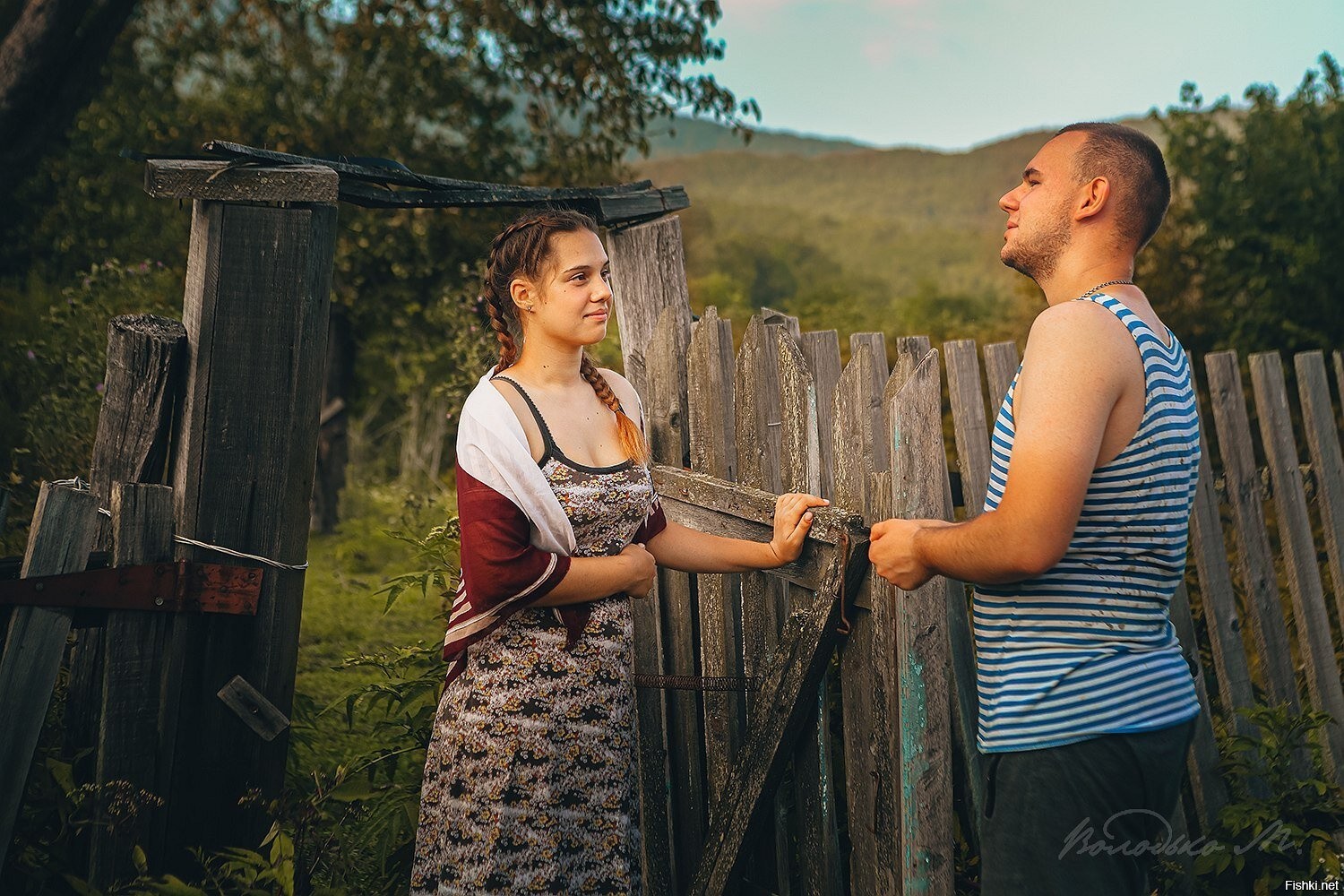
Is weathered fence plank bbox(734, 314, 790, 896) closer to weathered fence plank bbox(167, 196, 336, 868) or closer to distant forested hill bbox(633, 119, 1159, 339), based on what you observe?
weathered fence plank bbox(167, 196, 336, 868)

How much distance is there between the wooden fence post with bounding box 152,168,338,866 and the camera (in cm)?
305

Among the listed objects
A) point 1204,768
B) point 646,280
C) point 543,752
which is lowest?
point 1204,768

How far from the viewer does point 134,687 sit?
2998 millimetres

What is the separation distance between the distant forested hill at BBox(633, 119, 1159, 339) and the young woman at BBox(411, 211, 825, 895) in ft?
30.6

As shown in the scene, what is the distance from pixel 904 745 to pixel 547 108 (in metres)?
10.6

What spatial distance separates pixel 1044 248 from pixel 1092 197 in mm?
127

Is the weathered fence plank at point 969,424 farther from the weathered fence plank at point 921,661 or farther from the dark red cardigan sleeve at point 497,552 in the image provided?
the dark red cardigan sleeve at point 497,552

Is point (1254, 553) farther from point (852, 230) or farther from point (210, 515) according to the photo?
point (852, 230)

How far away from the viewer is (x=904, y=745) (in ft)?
7.40

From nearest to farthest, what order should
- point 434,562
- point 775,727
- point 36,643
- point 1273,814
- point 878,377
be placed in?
1. point 775,727
2. point 36,643
3. point 1273,814
4. point 878,377
5. point 434,562

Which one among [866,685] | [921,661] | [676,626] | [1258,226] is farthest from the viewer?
[1258,226]

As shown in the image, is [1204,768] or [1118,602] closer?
[1118,602]

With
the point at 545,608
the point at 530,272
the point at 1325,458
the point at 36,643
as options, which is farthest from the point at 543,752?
the point at 1325,458

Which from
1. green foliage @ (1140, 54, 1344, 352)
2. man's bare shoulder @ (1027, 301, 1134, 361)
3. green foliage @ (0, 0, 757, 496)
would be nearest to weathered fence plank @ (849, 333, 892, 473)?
man's bare shoulder @ (1027, 301, 1134, 361)
